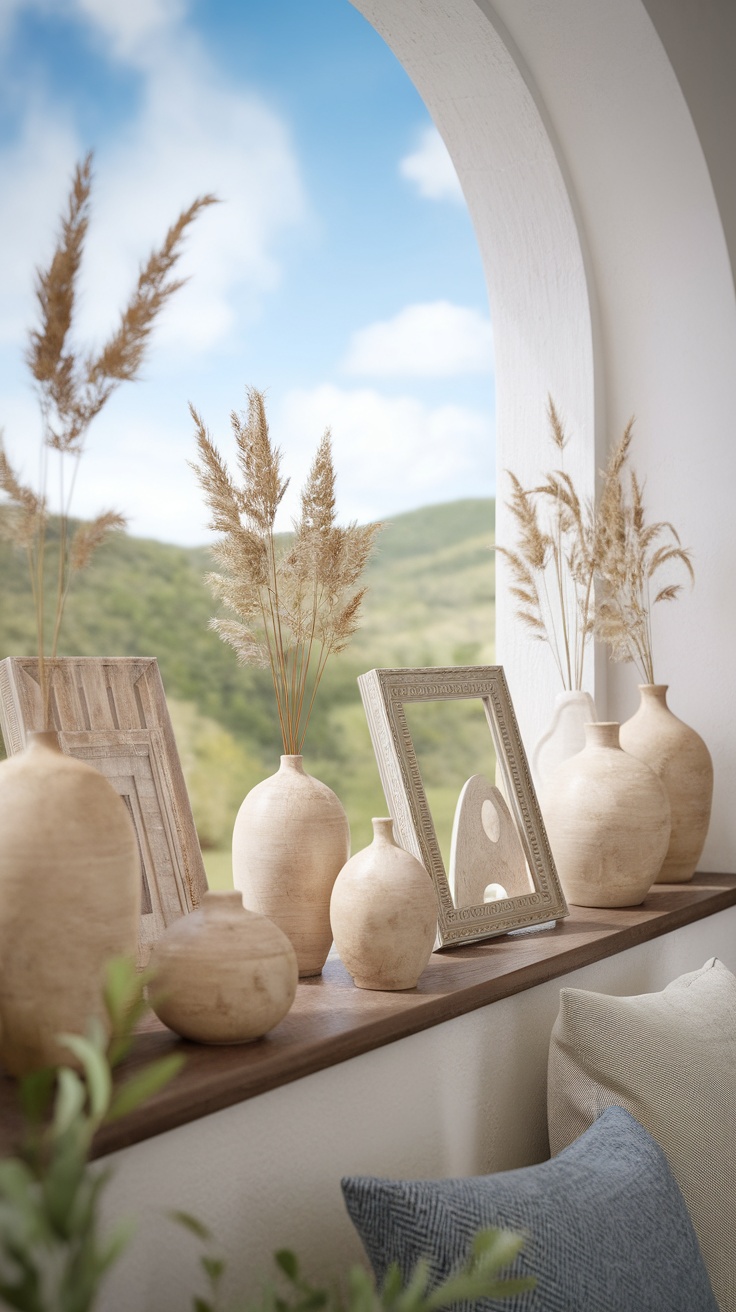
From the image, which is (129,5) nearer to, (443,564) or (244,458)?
(443,564)

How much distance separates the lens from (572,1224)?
3.70 feet

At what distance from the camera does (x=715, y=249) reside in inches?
88.9

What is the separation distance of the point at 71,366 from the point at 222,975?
0.63 m

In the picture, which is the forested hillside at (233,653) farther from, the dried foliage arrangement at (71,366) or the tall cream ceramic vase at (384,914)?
the dried foliage arrangement at (71,366)

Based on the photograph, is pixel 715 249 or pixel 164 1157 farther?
pixel 715 249

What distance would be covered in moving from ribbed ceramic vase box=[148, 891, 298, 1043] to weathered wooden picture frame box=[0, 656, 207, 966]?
0.17 meters

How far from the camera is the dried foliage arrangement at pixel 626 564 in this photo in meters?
2.18

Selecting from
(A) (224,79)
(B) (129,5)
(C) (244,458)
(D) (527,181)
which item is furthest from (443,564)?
(C) (244,458)

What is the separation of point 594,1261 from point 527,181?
2049 mm

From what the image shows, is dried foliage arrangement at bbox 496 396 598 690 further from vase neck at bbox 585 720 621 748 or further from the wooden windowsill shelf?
the wooden windowsill shelf

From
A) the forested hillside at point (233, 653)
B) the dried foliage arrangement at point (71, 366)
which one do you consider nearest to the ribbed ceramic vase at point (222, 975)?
the dried foliage arrangement at point (71, 366)

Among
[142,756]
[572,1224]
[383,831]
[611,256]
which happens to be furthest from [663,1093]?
[611,256]

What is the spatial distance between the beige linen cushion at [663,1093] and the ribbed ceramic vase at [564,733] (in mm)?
689

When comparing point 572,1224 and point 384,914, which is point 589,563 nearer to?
point 384,914
